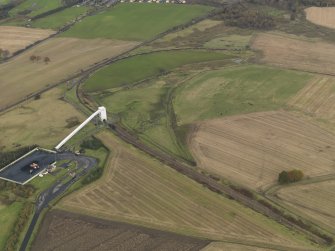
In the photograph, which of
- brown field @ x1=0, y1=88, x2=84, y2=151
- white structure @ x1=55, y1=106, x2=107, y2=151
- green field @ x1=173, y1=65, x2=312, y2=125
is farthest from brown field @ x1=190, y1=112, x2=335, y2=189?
brown field @ x1=0, y1=88, x2=84, y2=151

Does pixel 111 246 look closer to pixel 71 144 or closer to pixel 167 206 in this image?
pixel 167 206

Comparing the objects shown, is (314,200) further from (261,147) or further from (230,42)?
(230,42)

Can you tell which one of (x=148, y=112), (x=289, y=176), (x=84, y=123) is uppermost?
(x=84, y=123)

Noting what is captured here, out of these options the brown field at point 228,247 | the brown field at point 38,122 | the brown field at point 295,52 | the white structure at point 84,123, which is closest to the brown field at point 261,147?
the brown field at point 228,247

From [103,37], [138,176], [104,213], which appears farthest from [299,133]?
[103,37]

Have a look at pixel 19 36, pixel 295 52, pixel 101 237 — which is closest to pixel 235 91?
pixel 295 52

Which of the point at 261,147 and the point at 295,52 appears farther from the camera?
the point at 295,52
